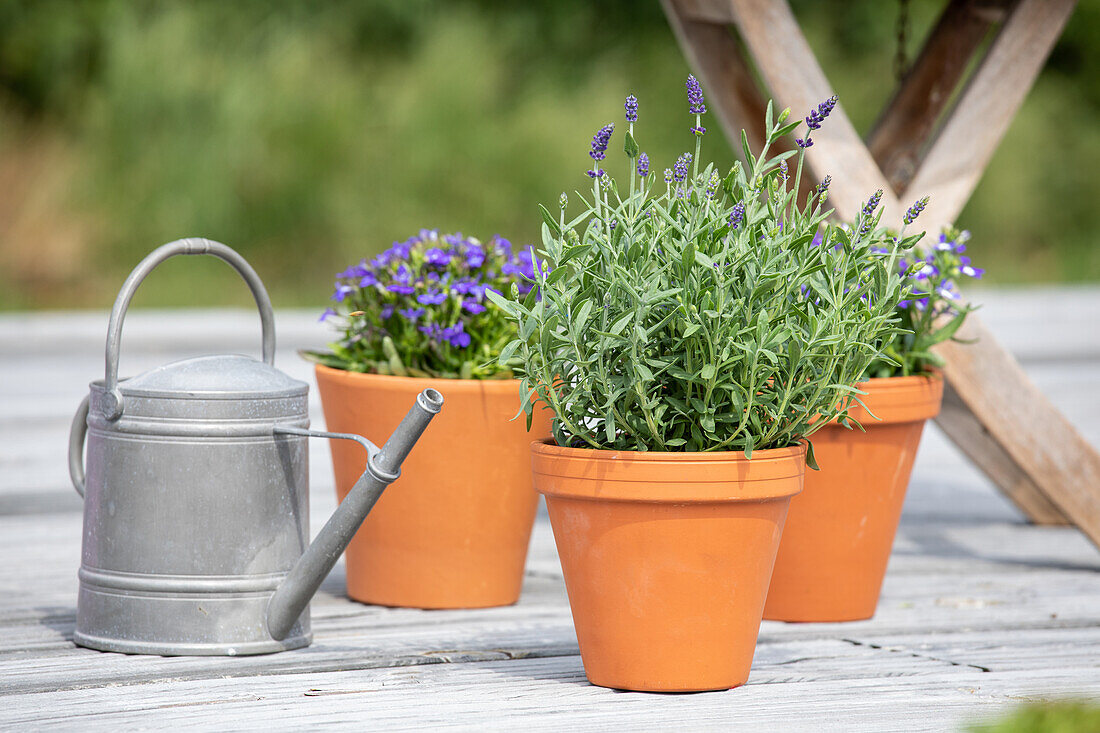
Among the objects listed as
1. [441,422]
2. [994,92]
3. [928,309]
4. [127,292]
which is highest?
[994,92]

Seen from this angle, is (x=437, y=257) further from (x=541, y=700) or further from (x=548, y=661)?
(x=541, y=700)

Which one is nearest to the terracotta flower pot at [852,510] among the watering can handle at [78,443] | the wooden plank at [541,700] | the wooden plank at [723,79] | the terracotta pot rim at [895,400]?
the terracotta pot rim at [895,400]

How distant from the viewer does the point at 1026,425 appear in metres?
2.95

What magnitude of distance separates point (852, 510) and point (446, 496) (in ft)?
2.57

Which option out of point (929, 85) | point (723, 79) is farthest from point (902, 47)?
point (723, 79)

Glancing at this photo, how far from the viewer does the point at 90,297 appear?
32.2 ft

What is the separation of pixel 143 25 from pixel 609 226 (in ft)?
32.7

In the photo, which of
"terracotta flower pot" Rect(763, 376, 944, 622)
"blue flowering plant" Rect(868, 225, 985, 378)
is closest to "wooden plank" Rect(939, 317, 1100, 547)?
"blue flowering plant" Rect(868, 225, 985, 378)

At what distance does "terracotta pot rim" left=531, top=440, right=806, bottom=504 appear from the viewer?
1931mm

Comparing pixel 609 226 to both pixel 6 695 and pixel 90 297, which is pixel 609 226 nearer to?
pixel 6 695

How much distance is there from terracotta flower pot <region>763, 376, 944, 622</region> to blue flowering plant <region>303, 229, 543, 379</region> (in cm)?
65

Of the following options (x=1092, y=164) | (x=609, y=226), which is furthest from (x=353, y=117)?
(x=609, y=226)

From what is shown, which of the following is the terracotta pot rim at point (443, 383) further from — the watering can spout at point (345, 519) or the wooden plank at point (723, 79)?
the wooden plank at point (723, 79)

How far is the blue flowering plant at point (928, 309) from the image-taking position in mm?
2617
